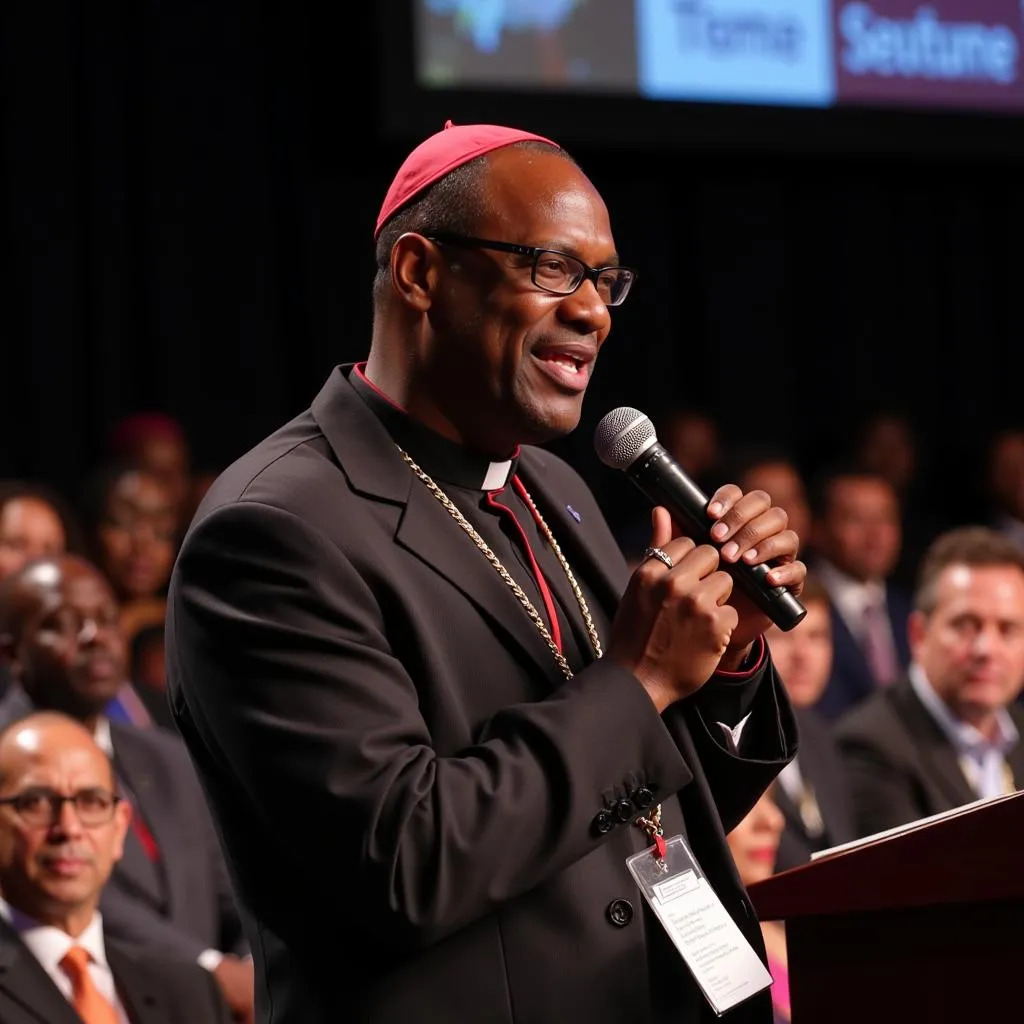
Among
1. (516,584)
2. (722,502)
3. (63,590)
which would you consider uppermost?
(722,502)

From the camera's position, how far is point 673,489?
6.49 ft

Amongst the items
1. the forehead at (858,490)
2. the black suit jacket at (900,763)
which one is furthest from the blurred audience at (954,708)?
the forehead at (858,490)

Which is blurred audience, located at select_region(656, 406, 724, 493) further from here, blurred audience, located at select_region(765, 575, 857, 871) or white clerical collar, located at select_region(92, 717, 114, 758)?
white clerical collar, located at select_region(92, 717, 114, 758)

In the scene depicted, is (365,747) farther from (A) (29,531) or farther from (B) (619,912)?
(A) (29,531)

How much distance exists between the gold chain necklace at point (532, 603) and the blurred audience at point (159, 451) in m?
4.11

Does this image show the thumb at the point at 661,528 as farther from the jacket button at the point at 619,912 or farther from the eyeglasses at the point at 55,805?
the eyeglasses at the point at 55,805

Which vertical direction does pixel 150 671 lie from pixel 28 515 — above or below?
below

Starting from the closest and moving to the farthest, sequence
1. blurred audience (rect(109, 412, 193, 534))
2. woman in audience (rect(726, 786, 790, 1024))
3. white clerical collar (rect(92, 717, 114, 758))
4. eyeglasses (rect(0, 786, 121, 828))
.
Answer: eyeglasses (rect(0, 786, 121, 828)) < woman in audience (rect(726, 786, 790, 1024)) < white clerical collar (rect(92, 717, 114, 758)) < blurred audience (rect(109, 412, 193, 534))

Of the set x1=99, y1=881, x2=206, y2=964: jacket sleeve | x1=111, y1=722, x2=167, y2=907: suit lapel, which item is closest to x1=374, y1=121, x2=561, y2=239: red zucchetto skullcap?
x1=99, y1=881, x2=206, y2=964: jacket sleeve

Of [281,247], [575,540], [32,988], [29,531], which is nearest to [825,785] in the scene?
[32,988]

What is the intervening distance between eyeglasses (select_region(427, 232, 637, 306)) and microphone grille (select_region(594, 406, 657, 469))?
0.14 metres

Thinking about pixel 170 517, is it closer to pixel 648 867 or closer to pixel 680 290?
pixel 680 290

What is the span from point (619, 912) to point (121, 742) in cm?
266

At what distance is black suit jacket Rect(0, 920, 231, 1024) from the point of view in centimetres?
335
